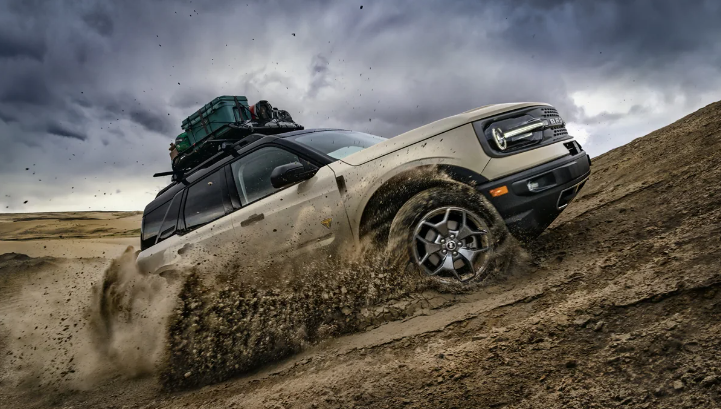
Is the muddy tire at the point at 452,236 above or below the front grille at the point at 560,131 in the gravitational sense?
below

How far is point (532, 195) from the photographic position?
8.89ft

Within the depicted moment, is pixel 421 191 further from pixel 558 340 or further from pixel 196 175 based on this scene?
pixel 196 175

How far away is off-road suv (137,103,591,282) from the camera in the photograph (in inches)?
108

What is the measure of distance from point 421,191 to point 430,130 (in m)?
0.49

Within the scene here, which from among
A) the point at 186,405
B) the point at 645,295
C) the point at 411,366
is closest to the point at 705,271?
the point at 645,295

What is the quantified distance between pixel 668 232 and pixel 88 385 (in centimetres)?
493

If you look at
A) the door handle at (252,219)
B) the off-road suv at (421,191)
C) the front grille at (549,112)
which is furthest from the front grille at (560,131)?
the door handle at (252,219)

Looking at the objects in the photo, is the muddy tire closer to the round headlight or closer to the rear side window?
the round headlight

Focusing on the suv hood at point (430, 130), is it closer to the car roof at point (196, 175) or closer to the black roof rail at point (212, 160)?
the car roof at point (196, 175)

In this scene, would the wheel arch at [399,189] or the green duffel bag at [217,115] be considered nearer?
the wheel arch at [399,189]

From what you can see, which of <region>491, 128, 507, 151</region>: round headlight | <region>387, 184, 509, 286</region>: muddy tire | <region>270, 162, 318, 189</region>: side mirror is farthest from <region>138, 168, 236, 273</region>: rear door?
<region>491, 128, 507, 151</region>: round headlight

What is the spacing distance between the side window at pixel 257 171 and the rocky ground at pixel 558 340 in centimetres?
146

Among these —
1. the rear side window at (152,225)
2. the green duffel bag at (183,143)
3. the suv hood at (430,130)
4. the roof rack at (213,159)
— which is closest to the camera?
the suv hood at (430,130)

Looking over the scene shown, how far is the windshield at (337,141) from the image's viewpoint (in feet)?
11.5
